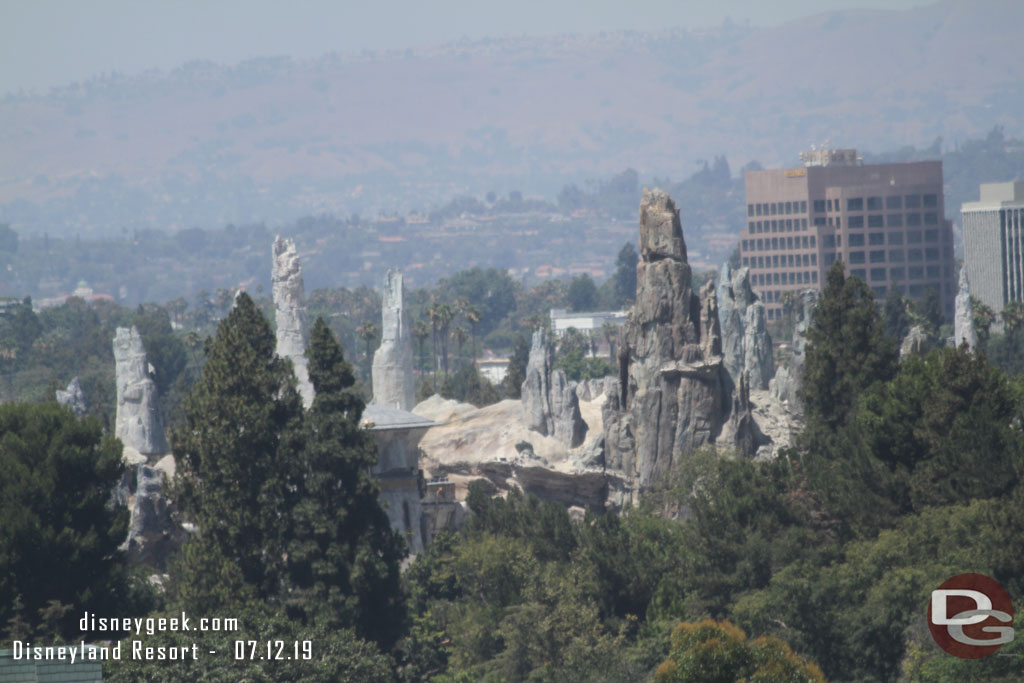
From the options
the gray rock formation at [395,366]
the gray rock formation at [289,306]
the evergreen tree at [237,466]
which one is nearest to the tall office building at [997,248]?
the gray rock formation at [395,366]

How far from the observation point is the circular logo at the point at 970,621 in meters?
32.5

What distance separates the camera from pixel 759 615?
42125 mm

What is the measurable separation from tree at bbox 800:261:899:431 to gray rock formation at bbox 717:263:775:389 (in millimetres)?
22550

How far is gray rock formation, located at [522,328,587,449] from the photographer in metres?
64.3

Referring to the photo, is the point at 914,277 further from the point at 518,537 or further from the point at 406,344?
the point at 518,537

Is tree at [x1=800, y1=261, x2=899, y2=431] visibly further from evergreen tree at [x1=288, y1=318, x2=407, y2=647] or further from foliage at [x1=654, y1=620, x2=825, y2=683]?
foliage at [x1=654, y1=620, x2=825, y2=683]

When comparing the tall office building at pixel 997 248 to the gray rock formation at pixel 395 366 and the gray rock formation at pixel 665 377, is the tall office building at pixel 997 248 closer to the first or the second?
the gray rock formation at pixel 395 366

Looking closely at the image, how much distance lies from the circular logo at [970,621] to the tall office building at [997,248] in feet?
470

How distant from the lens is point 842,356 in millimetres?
54875

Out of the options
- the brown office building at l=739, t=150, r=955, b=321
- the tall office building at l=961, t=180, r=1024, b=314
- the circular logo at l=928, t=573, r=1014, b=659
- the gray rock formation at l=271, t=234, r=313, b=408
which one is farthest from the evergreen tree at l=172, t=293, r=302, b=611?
the brown office building at l=739, t=150, r=955, b=321

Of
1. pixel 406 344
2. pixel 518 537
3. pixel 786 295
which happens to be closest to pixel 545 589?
pixel 518 537

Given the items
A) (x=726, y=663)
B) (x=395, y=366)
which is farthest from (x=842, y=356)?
(x=726, y=663)

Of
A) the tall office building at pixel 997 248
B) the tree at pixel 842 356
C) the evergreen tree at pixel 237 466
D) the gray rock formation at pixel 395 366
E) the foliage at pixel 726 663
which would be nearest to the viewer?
the foliage at pixel 726 663

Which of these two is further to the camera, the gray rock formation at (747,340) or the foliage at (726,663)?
the gray rock formation at (747,340)
